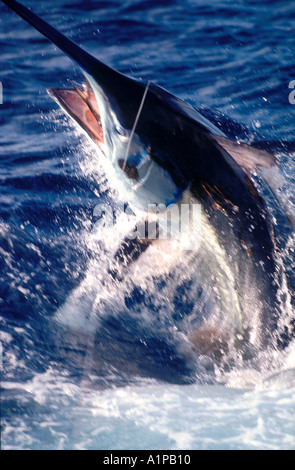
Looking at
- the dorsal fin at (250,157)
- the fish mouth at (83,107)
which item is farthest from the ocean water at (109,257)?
the fish mouth at (83,107)

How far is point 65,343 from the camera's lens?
4.26 m

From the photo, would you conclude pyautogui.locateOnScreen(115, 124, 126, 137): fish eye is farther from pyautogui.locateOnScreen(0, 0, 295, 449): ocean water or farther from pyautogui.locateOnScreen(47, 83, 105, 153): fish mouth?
pyautogui.locateOnScreen(0, 0, 295, 449): ocean water

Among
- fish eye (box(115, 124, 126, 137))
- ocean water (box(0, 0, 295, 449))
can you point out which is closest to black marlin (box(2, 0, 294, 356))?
fish eye (box(115, 124, 126, 137))

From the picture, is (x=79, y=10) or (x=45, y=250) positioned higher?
(x=79, y=10)

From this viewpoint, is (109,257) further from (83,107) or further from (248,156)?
(248,156)

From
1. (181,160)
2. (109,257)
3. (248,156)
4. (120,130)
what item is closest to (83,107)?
(120,130)

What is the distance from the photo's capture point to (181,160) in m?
3.14

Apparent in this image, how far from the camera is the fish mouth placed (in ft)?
10.7

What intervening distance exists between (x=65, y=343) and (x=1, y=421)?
1125mm

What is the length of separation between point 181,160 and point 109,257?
1935 millimetres

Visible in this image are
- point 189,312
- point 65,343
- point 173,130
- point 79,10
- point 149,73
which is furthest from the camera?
point 149,73

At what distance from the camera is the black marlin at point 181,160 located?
3094 mm

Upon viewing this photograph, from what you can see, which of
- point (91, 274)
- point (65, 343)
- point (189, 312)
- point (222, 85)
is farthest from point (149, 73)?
point (65, 343)

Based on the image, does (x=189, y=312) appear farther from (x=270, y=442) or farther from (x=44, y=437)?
(x=44, y=437)
